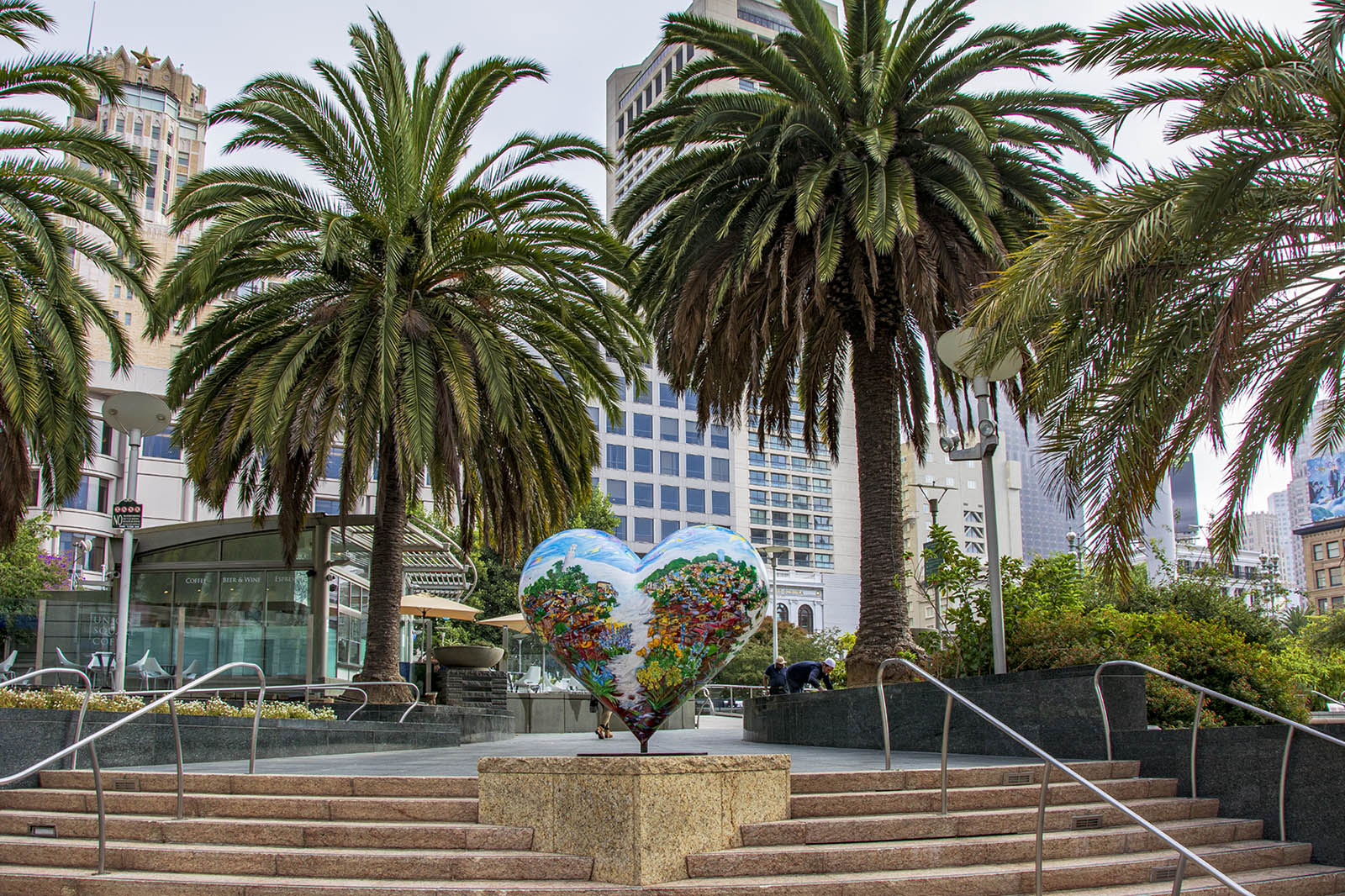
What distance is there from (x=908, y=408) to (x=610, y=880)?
1358cm

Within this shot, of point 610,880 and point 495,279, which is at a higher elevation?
point 495,279

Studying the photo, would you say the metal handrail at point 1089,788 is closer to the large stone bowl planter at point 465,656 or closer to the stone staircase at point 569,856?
the stone staircase at point 569,856

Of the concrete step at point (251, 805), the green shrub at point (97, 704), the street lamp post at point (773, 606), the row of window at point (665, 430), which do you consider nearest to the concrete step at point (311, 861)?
the concrete step at point (251, 805)

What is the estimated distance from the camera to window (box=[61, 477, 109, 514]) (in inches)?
2192

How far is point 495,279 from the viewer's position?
61.4 ft

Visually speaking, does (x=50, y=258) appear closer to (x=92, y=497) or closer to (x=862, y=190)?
(x=862, y=190)

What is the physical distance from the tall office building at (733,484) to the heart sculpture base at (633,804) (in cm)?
7352

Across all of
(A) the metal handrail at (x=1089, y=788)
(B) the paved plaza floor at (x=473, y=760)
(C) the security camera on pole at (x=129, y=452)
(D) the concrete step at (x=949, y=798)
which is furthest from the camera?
(C) the security camera on pole at (x=129, y=452)

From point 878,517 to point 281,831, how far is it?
9820 mm

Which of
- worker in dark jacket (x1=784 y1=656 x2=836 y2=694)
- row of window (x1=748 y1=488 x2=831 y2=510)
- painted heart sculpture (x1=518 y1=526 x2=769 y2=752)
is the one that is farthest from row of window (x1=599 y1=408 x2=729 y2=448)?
painted heart sculpture (x1=518 y1=526 x2=769 y2=752)

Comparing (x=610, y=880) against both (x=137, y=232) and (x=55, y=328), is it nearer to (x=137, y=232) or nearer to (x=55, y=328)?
(x=55, y=328)

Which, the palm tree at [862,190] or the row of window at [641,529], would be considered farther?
the row of window at [641,529]

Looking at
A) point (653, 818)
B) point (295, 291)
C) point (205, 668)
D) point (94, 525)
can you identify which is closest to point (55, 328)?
point (295, 291)

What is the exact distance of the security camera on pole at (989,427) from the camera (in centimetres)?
1168
